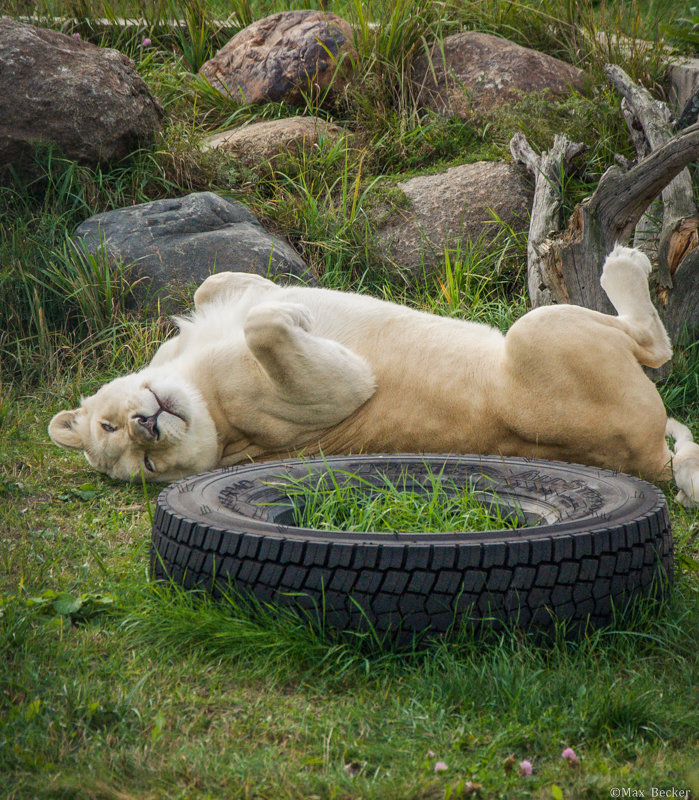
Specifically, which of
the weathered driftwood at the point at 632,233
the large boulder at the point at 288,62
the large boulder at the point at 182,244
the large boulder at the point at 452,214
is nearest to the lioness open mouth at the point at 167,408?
the large boulder at the point at 182,244

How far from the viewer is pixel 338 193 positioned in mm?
7387

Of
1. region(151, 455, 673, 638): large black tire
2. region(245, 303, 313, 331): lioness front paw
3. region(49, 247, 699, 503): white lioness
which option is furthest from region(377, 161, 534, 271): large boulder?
region(151, 455, 673, 638): large black tire

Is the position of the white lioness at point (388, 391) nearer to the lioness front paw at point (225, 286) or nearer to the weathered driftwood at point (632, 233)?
the lioness front paw at point (225, 286)

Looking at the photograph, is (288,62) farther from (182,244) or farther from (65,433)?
(65,433)

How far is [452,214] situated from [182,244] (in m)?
2.20

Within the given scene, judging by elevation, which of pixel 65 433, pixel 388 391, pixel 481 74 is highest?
pixel 481 74

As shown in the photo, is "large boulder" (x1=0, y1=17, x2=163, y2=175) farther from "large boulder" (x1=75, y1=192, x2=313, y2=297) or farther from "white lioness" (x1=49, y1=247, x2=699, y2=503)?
"white lioness" (x1=49, y1=247, x2=699, y2=503)

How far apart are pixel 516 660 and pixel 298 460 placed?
146cm

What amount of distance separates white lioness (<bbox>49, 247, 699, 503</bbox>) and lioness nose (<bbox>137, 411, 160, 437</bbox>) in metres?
0.01

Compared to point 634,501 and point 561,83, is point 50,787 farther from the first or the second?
point 561,83

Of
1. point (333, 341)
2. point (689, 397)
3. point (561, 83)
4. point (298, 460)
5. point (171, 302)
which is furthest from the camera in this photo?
point (561, 83)

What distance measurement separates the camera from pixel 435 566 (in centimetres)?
252

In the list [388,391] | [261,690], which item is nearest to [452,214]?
[388,391]

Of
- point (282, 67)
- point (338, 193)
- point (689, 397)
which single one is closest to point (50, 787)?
point (689, 397)
